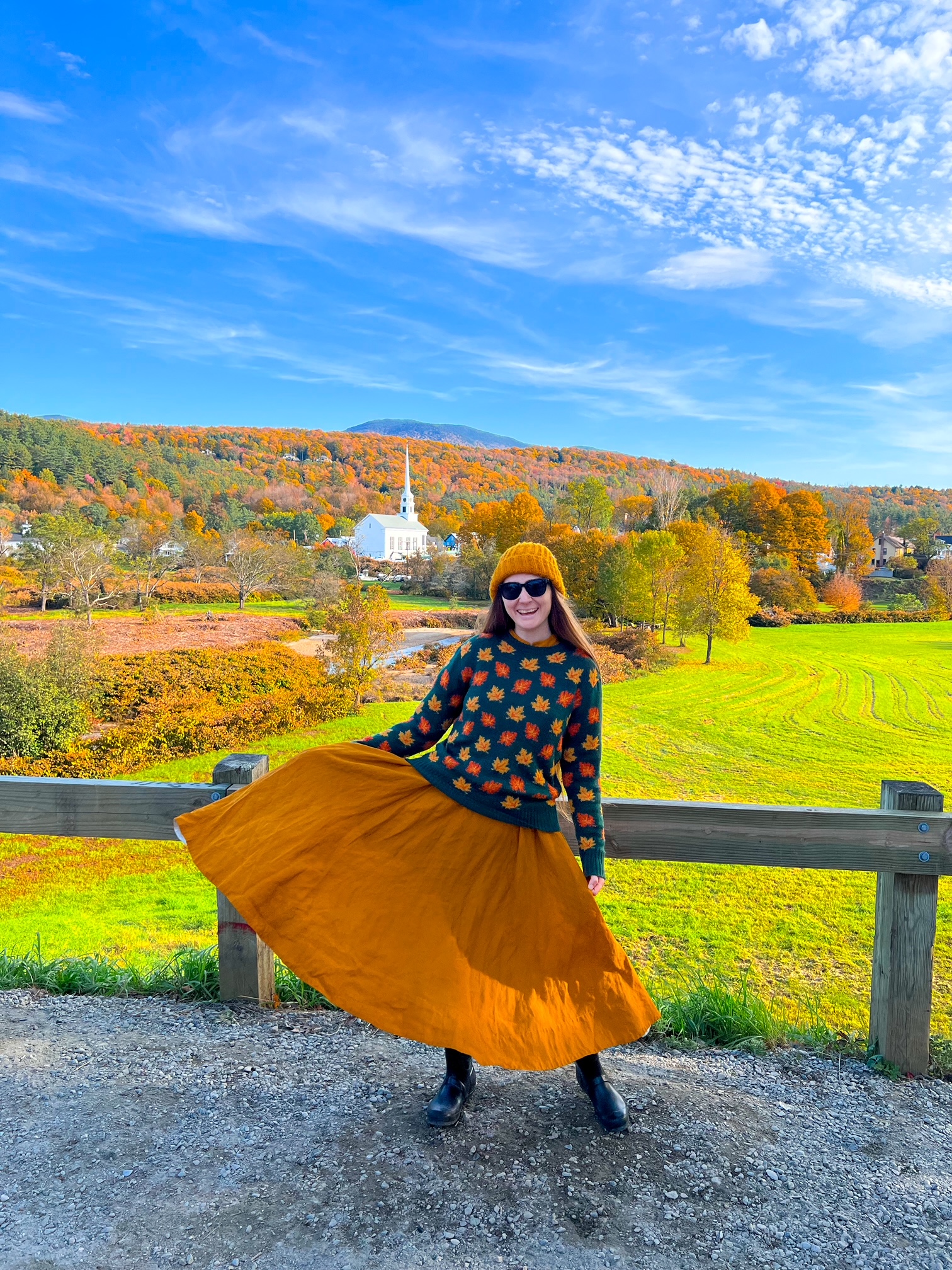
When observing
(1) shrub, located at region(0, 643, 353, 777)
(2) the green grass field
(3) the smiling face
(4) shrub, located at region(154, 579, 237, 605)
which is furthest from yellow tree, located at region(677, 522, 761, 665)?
(3) the smiling face

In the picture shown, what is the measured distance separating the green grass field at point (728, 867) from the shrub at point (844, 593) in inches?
391

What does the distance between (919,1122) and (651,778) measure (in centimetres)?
1730

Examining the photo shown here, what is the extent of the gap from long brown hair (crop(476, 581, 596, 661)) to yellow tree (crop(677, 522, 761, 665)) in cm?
3230

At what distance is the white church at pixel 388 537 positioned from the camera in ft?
204

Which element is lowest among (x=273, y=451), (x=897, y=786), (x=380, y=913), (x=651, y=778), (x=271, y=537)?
(x=651, y=778)

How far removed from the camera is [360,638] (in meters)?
21.8

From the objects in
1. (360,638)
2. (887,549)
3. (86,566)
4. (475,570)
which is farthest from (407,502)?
(360,638)

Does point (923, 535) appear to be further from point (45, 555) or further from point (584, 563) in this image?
point (45, 555)

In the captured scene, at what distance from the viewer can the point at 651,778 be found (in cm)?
1908

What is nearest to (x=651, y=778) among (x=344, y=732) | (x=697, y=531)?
(x=344, y=732)

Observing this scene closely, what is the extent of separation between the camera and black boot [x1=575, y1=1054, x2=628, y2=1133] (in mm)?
2102

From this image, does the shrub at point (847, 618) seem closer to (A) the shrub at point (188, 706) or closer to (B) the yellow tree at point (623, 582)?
(B) the yellow tree at point (623, 582)

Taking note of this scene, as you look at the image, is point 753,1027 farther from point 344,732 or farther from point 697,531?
point 697,531

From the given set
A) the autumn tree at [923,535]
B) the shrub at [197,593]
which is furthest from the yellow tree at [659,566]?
the autumn tree at [923,535]
